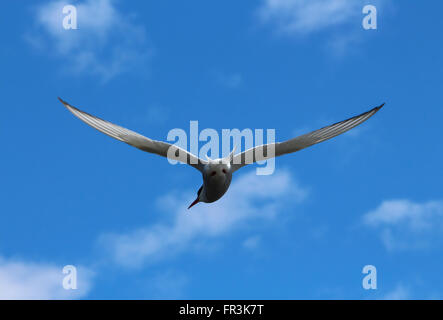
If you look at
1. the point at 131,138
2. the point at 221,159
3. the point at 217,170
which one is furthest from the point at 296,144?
the point at 131,138

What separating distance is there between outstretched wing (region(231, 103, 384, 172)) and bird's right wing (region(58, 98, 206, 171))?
1444 mm

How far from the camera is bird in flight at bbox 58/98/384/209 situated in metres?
15.0

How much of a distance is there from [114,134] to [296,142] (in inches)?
204

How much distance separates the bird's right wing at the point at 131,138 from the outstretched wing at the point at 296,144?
144 centimetres

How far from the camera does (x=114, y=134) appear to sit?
15336 millimetres

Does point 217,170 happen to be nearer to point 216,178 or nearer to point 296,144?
point 216,178

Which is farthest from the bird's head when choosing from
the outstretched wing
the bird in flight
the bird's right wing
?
the outstretched wing

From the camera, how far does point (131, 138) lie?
49.9 feet

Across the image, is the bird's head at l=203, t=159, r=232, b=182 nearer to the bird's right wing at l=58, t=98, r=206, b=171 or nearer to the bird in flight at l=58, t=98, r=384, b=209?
the bird in flight at l=58, t=98, r=384, b=209

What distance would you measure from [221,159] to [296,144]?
93.6 inches

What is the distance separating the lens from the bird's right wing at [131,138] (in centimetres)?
1516
